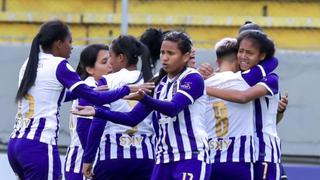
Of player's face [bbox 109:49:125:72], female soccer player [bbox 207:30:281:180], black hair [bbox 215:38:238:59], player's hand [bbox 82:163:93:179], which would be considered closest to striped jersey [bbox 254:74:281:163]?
female soccer player [bbox 207:30:281:180]

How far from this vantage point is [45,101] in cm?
705

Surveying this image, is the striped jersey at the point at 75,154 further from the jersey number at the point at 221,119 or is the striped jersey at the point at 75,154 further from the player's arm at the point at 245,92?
the player's arm at the point at 245,92

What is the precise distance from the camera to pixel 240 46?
714 centimetres

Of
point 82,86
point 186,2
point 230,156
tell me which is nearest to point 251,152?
point 230,156

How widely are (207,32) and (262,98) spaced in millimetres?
4559

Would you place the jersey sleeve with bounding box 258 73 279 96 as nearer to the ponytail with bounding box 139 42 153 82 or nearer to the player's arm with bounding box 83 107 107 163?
the ponytail with bounding box 139 42 153 82

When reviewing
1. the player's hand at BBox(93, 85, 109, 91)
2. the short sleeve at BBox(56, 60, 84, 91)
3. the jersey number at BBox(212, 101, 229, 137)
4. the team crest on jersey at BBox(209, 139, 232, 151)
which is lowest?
the team crest on jersey at BBox(209, 139, 232, 151)

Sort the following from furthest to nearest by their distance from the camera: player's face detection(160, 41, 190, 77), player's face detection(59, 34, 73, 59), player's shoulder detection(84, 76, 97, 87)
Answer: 1. player's shoulder detection(84, 76, 97, 87)
2. player's face detection(59, 34, 73, 59)
3. player's face detection(160, 41, 190, 77)

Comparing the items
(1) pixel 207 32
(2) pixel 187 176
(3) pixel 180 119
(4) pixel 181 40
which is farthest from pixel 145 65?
(1) pixel 207 32

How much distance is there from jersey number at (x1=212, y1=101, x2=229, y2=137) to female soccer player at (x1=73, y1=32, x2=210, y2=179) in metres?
0.67

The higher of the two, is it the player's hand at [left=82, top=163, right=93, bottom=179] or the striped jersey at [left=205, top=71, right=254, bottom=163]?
the striped jersey at [left=205, top=71, right=254, bottom=163]

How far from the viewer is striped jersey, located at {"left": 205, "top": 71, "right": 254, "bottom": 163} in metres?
7.11

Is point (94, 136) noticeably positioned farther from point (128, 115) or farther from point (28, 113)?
point (128, 115)

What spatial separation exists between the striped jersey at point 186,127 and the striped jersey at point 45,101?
891 millimetres
